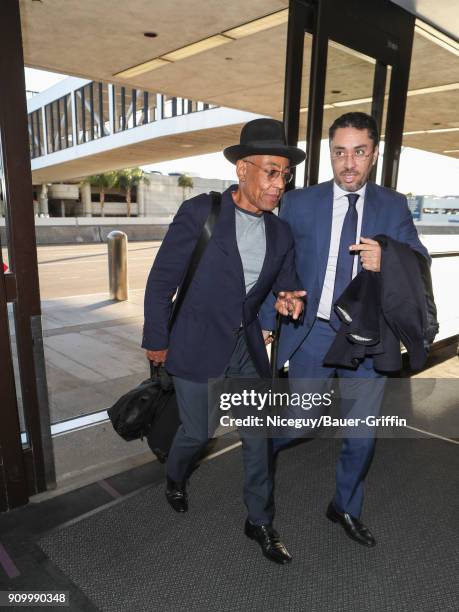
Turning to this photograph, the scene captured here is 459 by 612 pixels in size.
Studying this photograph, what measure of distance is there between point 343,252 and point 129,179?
6983 centimetres

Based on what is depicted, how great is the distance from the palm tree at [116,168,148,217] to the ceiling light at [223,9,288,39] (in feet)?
215

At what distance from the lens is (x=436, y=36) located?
4441mm

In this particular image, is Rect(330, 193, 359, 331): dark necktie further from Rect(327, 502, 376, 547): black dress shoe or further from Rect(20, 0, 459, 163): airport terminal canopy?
Rect(20, 0, 459, 163): airport terminal canopy

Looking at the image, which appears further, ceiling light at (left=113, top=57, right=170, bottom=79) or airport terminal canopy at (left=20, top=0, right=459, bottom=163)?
ceiling light at (left=113, top=57, right=170, bottom=79)

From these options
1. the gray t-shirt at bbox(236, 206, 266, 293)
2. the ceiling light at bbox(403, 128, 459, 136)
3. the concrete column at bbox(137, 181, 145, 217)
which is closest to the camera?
the gray t-shirt at bbox(236, 206, 266, 293)

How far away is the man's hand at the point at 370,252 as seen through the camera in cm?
201

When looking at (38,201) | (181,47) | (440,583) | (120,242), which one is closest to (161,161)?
(120,242)

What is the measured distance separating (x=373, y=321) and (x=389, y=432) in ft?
6.63

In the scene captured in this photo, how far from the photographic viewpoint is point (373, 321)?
211 centimetres

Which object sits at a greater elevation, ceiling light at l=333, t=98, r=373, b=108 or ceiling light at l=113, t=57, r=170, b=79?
ceiling light at l=113, t=57, r=170, b=79

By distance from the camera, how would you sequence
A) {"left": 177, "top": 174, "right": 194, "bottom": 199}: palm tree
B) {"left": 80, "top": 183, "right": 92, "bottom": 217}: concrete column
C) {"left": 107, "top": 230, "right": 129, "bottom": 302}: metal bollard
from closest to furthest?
1. {"left": 107, "top": 230, "right": 129, "bottom": 302}: metal bollard
2. {"left": 80, "top": 183, "right": 92, "bottom": 217}: concrete column
3. {"left": 177, "top": 174, "right": 194, "bottom": 199}: palm tree

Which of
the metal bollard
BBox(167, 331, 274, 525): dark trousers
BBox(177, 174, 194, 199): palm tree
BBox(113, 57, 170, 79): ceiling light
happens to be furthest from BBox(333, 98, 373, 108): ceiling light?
BBox(177, 174, 194, 199): palm tree

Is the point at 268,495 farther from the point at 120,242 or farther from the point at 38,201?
the point at 38,201

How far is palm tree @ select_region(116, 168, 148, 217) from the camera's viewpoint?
222 ft
